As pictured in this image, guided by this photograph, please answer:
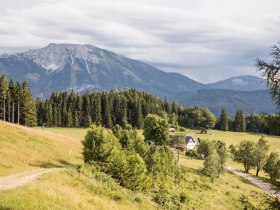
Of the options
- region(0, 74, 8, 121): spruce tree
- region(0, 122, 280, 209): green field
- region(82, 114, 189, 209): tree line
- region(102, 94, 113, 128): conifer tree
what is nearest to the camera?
region(0, 122, 280, 209): green field

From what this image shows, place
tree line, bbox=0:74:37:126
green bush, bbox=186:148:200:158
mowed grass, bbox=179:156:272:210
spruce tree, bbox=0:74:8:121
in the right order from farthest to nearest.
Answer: green bush, bbox=186:148:200:158
tree line, bbox=0:74:37:126
spruce tree, bbox=0:74:8:121
mowed grass, bbox=179:156:272:210

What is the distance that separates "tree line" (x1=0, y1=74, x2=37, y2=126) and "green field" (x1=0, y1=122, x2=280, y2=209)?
2034 inches

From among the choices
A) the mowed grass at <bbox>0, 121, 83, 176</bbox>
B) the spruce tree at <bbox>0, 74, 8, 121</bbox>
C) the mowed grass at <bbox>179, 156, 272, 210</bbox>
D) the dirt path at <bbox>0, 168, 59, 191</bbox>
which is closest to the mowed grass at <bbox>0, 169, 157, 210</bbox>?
the dirt path at <bbox>0, 168, 59, 191</bbox>

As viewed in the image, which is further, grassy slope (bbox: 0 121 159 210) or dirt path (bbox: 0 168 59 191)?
dirt path (bbox: 0 168 59 191)

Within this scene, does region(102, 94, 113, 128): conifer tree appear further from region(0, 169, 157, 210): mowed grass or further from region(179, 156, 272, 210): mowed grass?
→ region(0, 169, 157, 210): mowed grass

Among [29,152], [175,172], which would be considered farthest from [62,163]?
[175,172]

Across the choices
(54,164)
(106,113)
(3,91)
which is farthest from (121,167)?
(106,113)

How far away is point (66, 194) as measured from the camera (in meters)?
31.0

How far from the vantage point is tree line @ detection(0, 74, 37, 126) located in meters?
124

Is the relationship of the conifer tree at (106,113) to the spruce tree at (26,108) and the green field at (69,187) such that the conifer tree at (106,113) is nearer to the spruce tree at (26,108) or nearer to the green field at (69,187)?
the spruce tree at (26,108)

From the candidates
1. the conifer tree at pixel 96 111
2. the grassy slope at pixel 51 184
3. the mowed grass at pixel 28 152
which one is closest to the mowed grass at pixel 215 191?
the grassy slope at pixel 51 184

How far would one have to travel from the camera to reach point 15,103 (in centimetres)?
12912

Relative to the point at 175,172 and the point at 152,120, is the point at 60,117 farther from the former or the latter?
the point at 175,172

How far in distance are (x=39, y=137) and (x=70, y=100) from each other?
112800 mm
